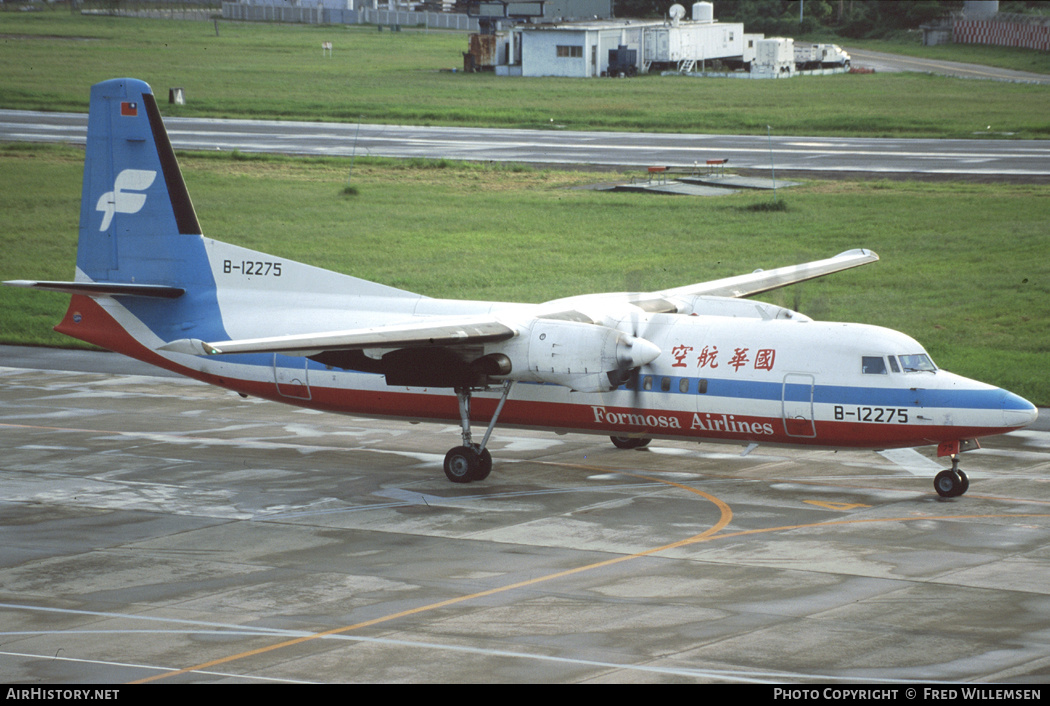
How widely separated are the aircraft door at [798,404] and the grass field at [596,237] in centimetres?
1091

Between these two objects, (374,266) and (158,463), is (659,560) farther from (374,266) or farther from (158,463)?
(374,266)

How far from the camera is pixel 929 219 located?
168 feet

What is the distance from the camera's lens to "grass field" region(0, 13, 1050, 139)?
271ft

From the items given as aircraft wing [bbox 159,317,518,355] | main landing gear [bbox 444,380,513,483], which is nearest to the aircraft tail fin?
aircraft wing [bbox 159,317,518,355]

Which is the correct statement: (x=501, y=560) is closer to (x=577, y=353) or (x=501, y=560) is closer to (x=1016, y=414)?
(x=577, y=353)

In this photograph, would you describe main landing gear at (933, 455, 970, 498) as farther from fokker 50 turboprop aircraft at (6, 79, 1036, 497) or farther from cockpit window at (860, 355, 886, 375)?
cockpit window at (860, 355, 886, 375)

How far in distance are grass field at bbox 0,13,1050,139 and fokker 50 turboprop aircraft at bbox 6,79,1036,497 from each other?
5640 centimetres

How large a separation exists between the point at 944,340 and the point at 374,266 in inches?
860

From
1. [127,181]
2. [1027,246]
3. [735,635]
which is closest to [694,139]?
[1027,246]

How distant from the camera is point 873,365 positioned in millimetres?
22578

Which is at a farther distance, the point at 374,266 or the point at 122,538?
the point at 374,266

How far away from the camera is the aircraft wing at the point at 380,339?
21328 mm

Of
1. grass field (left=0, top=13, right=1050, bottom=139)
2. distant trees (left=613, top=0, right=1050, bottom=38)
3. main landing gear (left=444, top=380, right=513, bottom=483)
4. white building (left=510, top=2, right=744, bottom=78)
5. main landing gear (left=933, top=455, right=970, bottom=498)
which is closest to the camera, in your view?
main landing gear (left=933, top=455, right=970, bottom=498)
